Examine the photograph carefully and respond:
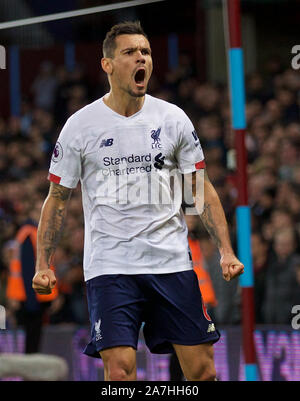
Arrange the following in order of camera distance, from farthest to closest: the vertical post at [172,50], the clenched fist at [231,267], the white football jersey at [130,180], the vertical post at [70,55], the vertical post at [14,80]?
the vertical post at [14,80]
the vertical post at [70,55]
the vertical post at [172,50]
the white football jersey at [130,180]
the clenched fist at [231,267]

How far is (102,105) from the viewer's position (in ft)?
17.4

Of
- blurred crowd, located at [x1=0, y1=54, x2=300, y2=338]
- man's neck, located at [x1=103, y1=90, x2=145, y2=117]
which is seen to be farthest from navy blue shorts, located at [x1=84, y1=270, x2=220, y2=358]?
blurred crowd, located at [x1=0, y1=54, x2=300, y2=338]

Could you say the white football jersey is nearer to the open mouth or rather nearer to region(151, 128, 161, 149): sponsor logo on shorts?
region(151, 128, 161, 149): sponsor logo on shorts

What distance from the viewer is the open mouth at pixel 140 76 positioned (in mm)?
5164

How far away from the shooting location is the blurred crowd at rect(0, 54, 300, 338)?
8.74 meters

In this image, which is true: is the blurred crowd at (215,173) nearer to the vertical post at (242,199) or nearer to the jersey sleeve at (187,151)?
the vertical post at (242,199)

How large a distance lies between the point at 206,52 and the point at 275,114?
3285mm

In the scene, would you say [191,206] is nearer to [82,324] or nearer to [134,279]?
[134,279]

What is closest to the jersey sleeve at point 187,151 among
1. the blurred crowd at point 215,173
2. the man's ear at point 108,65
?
the man's ear at point 108,65

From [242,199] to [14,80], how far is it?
999cm

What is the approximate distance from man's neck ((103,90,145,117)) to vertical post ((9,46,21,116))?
9677 millimetres

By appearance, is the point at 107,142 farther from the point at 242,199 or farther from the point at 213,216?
the point at 242,199

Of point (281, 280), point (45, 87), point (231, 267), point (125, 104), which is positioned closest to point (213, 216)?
point (231, 267)
